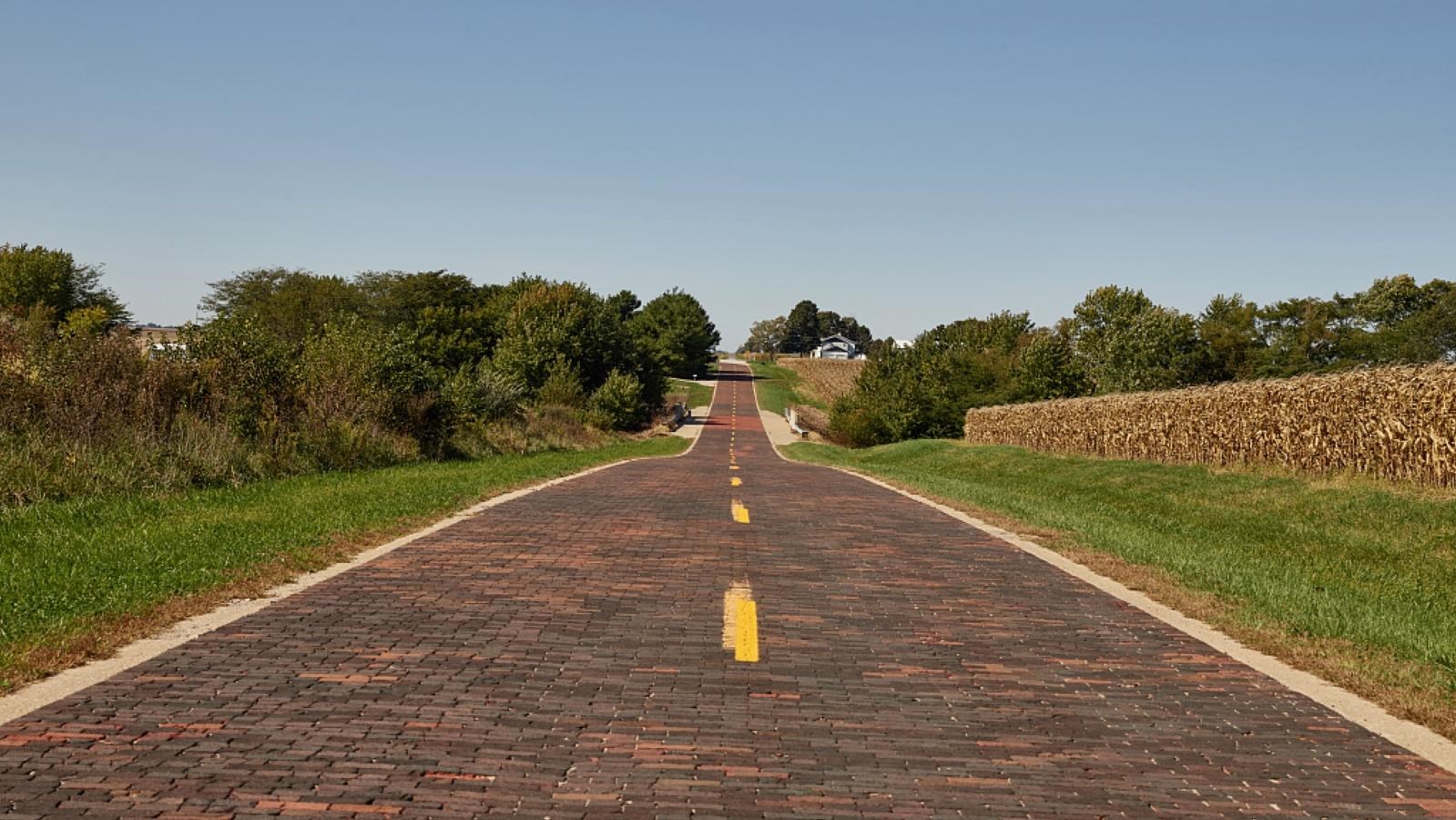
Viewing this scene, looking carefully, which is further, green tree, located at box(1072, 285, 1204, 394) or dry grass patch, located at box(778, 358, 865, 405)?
dry grass patch, located at box(778, 358, 865, 405)

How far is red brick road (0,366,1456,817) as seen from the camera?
4277 millimetres

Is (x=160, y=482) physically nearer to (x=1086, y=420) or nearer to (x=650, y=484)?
(x=650, y=484)

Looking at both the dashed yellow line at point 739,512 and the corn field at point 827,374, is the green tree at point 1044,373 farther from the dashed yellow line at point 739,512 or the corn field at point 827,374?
the dashed yellow line at point 739,512

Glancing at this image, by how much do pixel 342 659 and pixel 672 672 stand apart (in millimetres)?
1974

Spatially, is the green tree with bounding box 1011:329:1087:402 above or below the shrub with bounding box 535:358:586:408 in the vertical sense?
above

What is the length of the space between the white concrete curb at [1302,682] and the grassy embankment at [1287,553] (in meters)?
0.12

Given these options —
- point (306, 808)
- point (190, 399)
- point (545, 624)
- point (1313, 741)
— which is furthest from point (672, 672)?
point (190, 399)

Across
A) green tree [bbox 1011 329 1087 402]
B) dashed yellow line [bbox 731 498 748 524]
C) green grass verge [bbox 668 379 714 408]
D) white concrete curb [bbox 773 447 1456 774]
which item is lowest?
dashed yellow line [bbox 731 498 748 524]

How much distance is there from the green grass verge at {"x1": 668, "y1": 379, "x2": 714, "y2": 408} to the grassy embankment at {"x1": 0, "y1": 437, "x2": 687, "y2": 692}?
288ft

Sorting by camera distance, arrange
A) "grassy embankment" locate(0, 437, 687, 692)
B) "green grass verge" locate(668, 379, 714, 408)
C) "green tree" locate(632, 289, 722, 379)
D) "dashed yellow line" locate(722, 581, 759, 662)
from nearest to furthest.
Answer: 1. "dashed yellow line" locate(722, 581, 759, 662)
2. "grassy embankment" locate(0, 437, 687, 692)
3. "green grass verge" locate(668, 379, 714, 408)
4. "green tree" locate(632, 289, 722, 379)

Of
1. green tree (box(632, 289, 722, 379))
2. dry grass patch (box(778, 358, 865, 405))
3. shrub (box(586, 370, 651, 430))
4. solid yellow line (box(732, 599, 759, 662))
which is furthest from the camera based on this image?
green tree (box(632, 289, 722, 379))

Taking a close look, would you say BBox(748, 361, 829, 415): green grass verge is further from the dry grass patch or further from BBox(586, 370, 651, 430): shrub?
BBox(586, 370, 651, 430): shrub

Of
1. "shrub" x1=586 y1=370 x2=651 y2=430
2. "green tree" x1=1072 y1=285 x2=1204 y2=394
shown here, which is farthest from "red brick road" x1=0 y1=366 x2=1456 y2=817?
"green tree" x1=1072 y1=285 x2=1204 y2=394

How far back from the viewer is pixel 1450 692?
20.7 feet
